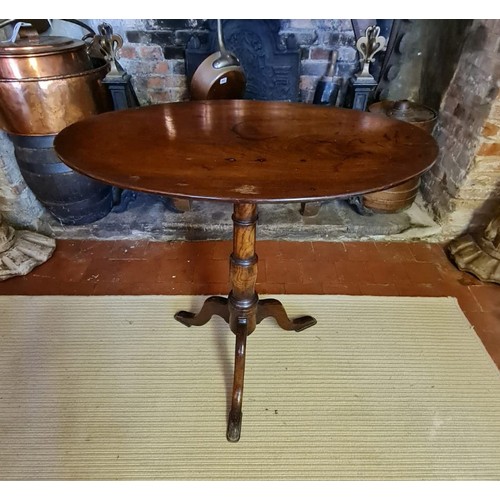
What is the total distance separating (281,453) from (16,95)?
5.49 feet

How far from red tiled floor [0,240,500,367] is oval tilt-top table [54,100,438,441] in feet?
1.70

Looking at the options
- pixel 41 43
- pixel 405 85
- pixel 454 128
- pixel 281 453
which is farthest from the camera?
pixel 405 85

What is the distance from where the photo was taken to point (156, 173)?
2.91ft

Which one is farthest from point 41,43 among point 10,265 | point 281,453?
point 281,453

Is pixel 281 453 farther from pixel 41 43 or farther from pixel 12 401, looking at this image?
pixel 41 43

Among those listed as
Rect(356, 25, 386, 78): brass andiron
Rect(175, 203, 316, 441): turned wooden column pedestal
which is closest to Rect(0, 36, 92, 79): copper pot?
Rect(175, 203, 316, 441): turned wooden column pedestal

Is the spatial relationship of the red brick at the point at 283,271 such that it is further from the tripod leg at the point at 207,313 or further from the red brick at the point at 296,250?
the tripod leg at the point at 207,313

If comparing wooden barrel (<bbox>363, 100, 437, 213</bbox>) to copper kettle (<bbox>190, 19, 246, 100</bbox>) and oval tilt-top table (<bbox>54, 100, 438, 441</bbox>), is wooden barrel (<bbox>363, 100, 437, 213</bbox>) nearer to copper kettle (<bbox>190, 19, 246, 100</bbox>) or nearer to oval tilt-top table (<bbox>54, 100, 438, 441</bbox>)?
copper kettle (<bbox>190, 19, 246, 100</bbox>)

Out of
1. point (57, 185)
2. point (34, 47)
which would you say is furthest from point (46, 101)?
point (57, 185)

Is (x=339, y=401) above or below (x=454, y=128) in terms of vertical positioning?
below

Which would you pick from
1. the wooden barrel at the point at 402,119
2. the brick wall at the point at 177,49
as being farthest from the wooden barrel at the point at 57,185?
the wooden barrel at the point at 402,119

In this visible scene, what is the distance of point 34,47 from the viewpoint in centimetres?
157

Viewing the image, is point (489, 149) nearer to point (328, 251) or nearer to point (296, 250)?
point (328, 251)

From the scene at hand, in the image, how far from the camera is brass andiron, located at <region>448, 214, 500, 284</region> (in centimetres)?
184
